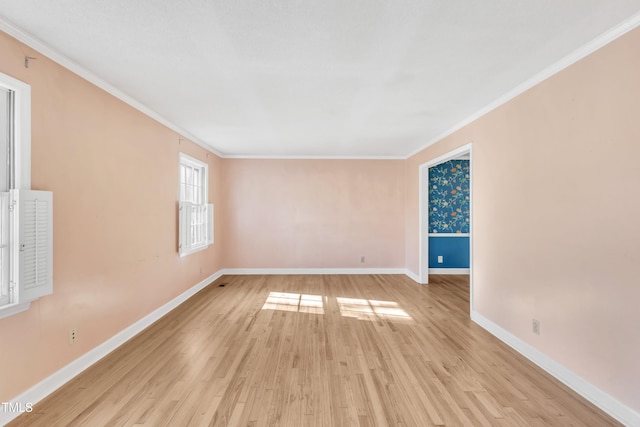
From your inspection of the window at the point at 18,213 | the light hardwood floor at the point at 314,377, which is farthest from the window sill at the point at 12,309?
the light hardwood floor at the point at 314,377

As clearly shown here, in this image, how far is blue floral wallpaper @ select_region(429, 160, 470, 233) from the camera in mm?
6113

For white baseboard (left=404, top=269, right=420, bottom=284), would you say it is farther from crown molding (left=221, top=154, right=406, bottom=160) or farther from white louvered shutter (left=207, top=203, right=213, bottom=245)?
white louvered shutter (left=207, top=203, right=213, bottom=245)

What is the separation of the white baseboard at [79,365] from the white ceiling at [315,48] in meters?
2.35

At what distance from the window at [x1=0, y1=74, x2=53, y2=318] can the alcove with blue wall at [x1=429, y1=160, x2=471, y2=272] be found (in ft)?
19.2

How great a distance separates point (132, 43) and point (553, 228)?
3.45 metres

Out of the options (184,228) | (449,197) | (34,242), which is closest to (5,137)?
(34,242)

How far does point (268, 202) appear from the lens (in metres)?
6.18

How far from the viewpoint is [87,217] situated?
8.25 feet

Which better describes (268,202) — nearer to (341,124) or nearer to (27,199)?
(341,124)

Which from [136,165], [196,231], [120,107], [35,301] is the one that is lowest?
[35,301]

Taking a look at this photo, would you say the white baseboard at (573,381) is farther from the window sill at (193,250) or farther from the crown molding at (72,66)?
the crown molding at (72,66)

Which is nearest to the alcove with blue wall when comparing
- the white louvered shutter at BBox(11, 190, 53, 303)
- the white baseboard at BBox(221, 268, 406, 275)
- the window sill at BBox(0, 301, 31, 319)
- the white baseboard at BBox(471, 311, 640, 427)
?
the white baseboard at BBox(221, 268, 406, 275)

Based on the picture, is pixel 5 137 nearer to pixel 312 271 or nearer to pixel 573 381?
pixel 573 381

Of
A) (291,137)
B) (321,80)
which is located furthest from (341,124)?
(321,80)
